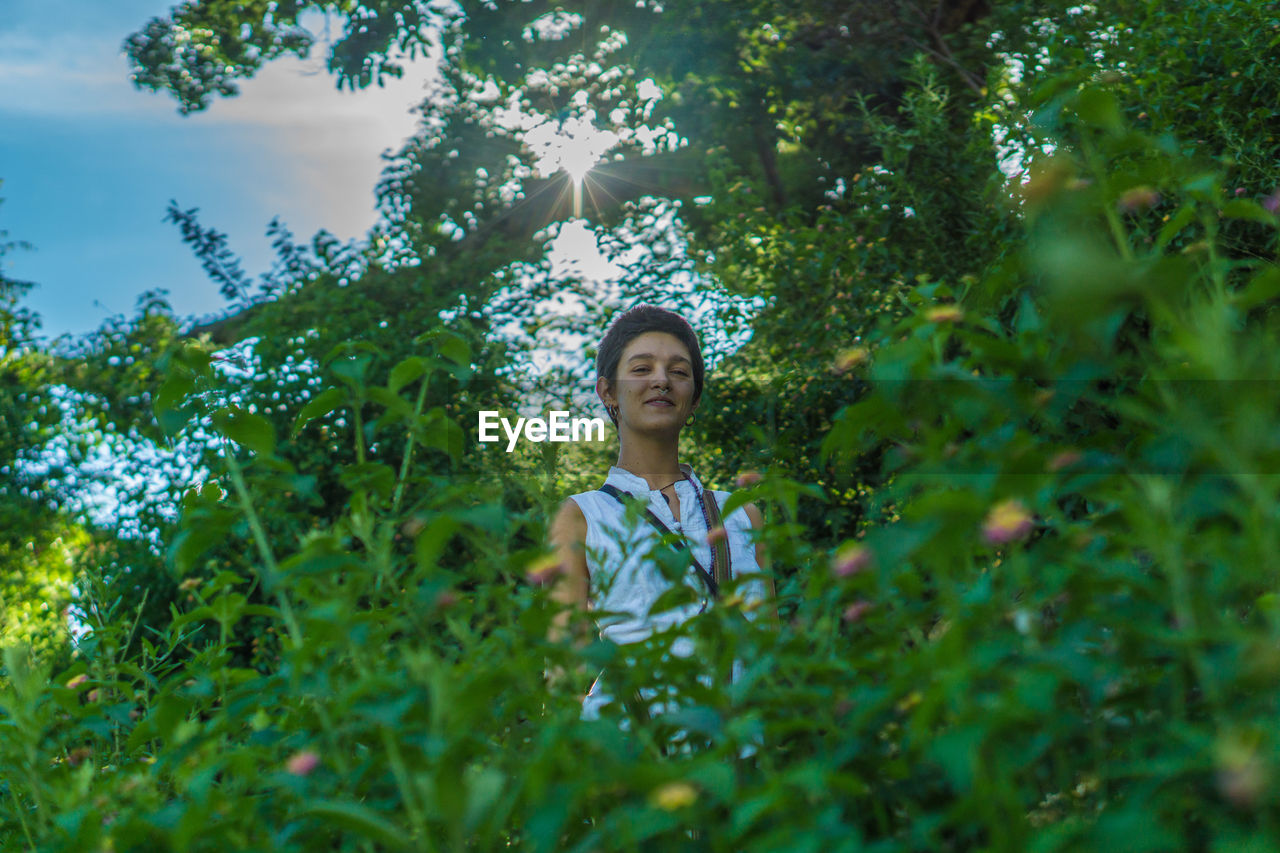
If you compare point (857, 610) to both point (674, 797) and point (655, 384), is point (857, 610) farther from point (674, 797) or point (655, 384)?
point (655, 384)

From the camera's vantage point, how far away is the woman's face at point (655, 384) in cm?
241

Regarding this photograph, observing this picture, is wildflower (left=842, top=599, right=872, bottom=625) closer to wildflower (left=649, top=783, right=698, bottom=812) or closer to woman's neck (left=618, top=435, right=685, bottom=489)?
wildflower (left=649, top=783, right=698, bottom=812)

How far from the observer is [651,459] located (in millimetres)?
2451

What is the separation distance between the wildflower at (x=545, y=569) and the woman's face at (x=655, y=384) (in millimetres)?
1386

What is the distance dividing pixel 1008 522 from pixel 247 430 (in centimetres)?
91

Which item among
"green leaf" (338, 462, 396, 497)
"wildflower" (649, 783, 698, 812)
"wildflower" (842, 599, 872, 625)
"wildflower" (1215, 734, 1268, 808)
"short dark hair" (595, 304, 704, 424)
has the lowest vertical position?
"wildflower" (649, 783, 698, 812)

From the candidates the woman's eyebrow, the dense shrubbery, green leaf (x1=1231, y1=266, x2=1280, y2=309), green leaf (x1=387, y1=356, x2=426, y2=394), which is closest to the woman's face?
the woman's eyebrow

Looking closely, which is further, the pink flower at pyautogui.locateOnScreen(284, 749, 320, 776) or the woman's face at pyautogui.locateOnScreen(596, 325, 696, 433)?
the woman's face at pyautogui.locateOnScreen(596, 325, 696, 433)

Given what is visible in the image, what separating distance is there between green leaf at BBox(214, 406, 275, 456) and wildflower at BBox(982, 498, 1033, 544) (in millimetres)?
863

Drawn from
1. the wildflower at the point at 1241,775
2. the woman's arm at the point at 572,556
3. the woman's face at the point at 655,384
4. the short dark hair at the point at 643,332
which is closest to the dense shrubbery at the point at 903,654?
the wildflower at the point at 1241,775

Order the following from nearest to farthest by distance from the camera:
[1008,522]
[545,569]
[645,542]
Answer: [1008,522] < [545,569] < [645,542]

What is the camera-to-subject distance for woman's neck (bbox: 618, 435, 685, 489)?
96.0 inches

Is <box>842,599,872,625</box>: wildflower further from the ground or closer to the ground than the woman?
closer to the ground

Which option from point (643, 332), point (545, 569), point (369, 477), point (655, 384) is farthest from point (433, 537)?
point (643, 332)
